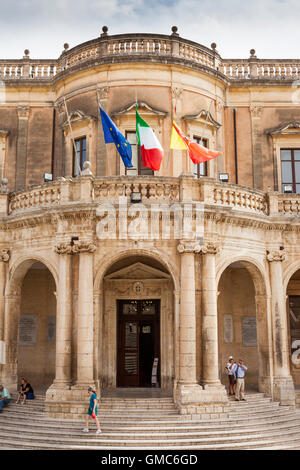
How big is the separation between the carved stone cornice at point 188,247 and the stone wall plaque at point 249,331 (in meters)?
5.83

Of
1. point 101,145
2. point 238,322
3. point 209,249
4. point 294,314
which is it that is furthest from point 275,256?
point 101,145

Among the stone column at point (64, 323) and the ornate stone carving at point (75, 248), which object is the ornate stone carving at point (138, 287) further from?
the ornate stone carving at point (75, 248)

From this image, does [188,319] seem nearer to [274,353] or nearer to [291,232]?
[274,353]

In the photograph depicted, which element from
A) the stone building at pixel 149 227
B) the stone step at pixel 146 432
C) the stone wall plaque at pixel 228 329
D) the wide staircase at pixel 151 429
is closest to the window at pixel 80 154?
the stone building at pixel 149 227

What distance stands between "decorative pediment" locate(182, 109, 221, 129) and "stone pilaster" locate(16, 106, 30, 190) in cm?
724

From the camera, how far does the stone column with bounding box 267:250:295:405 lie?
1722 cm

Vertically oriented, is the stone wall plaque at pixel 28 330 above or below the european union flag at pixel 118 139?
below

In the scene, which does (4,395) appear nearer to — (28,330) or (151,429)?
(28,330)

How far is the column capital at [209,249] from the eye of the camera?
52.8 feet

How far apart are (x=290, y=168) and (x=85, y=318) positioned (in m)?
11.7

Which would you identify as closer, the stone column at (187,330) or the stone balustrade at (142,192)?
the stone column at (187,330)

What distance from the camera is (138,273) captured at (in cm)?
1878

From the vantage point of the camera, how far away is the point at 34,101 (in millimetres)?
22547
